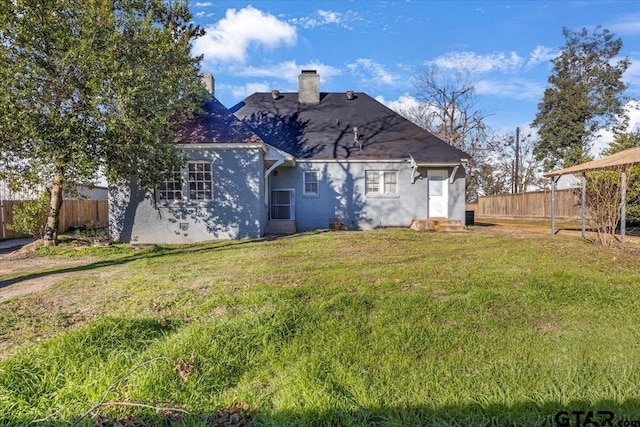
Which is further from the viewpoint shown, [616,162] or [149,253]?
[616,162]

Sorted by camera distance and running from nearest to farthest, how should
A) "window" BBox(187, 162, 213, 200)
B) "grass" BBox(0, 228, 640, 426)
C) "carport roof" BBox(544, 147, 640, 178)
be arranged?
1. "grass" BBox(0, 228, 640, 426)
2. "carport roof" BBox(544, 147, 640, 178)
3. "window" BBox(187, 162, 213, 200)

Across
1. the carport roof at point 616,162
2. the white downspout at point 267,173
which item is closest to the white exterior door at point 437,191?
the carport roof at point 616,162

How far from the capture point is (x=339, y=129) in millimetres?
15414

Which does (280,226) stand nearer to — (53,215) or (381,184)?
(381,184)

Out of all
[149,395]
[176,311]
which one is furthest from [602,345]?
[176,311]

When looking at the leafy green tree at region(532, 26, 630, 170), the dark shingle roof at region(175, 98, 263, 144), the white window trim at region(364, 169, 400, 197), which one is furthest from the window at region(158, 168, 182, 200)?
the leafy green tree at region(532, 26, 630, 170)

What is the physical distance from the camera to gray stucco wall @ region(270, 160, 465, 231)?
46.7ft

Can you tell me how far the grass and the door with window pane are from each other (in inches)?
331

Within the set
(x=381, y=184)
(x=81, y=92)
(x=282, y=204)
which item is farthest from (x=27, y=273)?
(x=381, y=184)

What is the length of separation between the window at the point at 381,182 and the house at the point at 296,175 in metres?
0.04

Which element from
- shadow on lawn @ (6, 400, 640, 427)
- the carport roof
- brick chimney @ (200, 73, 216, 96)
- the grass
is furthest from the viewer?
brick chimney @ (200, 73, 216, 96)

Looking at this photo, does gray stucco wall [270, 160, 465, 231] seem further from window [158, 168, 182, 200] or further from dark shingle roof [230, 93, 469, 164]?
window [158, 168, 182, 200]

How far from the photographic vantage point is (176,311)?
4.21m

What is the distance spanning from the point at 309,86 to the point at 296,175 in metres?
4.94
